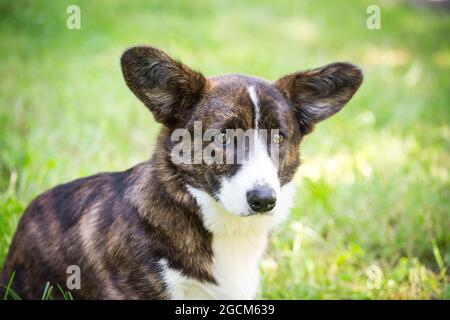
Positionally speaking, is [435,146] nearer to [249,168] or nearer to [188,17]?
[249,168]

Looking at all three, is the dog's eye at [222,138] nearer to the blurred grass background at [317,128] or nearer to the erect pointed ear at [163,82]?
the erect pointed ear at [163,82]

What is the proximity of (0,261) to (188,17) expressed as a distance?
6.64 metres

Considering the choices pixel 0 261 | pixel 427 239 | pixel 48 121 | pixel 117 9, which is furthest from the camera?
pixel 117 9

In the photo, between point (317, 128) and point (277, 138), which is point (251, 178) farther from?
point (317, 128)

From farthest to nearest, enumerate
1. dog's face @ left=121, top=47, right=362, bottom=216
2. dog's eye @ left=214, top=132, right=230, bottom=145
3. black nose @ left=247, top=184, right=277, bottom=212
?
1. dog's eye @ left=214, top=132, right=230, bottom=145
2. dog's face @ left=121, top=47, right=362, bottom=216
3. black nose @ left=247, top=184, right=277, bottom=212

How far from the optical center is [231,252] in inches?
131

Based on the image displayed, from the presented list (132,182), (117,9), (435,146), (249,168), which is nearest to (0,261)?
(132,182)

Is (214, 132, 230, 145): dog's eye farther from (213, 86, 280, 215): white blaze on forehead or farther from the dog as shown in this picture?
(213, 86, 280, 215): white blaze on forehead

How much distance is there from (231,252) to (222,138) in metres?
0.68

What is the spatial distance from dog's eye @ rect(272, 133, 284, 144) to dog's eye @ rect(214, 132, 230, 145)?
27 cm

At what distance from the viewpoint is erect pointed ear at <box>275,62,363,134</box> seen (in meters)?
3.53

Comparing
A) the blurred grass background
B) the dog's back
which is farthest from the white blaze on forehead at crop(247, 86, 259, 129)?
the blurred grass background

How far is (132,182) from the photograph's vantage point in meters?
3.39

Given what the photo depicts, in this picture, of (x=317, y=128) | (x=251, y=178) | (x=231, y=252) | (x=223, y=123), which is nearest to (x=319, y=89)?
(x=223, y=123)
